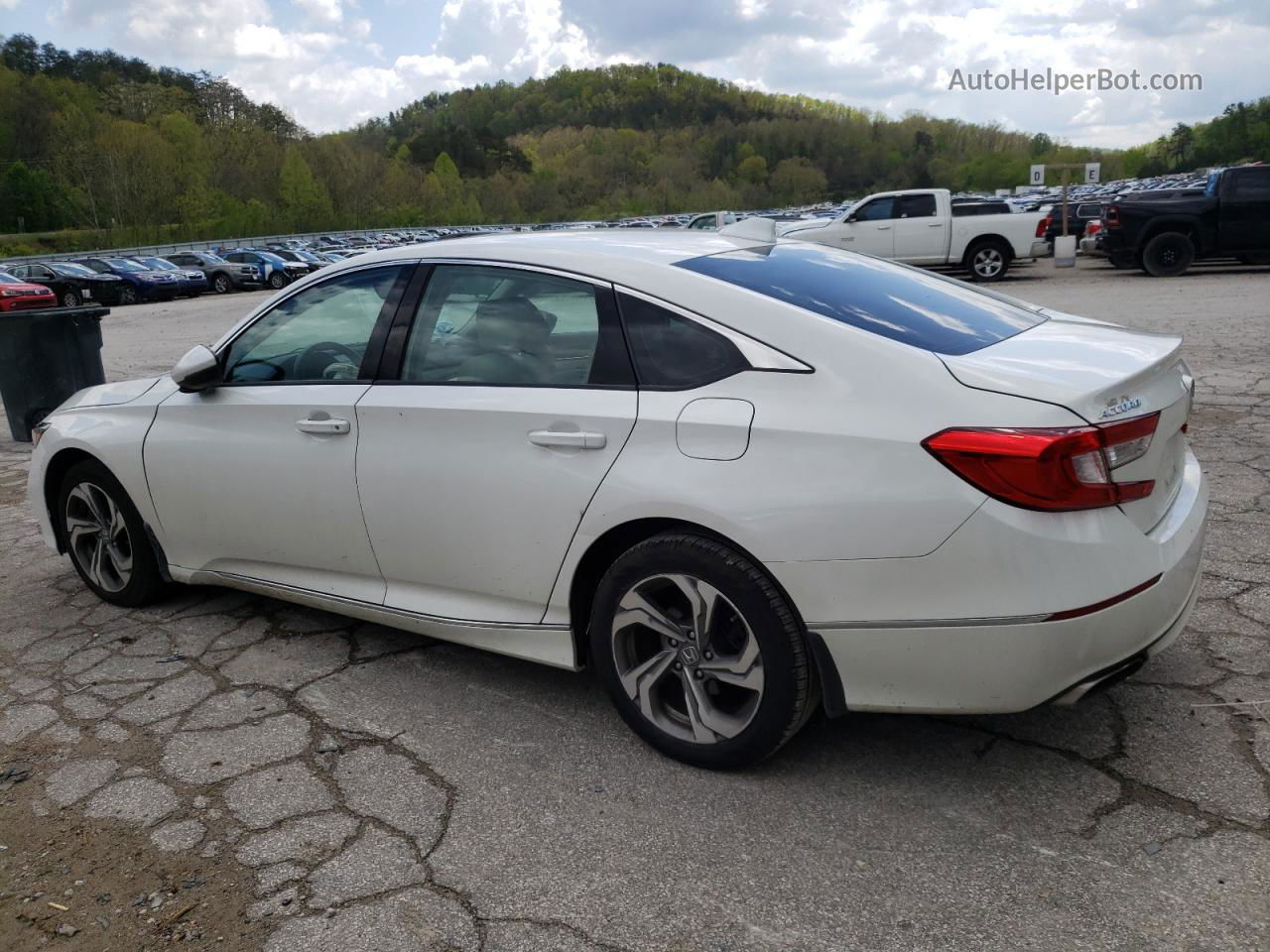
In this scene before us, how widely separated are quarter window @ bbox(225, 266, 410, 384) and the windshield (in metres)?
32.7

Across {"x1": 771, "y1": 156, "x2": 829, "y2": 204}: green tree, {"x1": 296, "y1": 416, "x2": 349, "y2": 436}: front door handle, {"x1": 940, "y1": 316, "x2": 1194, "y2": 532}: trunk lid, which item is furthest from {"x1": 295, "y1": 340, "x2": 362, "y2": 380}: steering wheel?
{"x1": 771, "y1": 156, "x2": 829, "y2": 204}: green tree

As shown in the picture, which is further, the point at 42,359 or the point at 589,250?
the point at 42,359

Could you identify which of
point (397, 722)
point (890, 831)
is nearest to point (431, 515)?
point (397, 722)

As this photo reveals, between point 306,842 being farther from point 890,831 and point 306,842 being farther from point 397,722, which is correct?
point 890,831

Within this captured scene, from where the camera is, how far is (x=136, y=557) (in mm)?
4289

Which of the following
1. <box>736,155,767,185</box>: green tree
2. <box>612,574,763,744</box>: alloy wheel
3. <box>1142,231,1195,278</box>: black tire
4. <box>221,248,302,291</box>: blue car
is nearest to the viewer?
<box>612,574,763,744</box>: alloy wheel

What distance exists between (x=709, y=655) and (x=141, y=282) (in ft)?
112

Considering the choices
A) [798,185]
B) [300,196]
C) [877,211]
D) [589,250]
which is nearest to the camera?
[589,250]

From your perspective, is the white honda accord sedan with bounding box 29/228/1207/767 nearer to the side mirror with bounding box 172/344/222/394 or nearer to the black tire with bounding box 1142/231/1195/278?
the side mirror with bounding box 172/344/222/394

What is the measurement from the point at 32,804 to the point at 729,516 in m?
2.14

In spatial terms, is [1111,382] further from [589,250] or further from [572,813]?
[572,813]

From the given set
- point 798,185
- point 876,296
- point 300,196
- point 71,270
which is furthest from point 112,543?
point 798,185

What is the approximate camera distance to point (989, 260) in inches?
781

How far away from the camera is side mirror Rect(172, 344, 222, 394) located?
12.5ft
